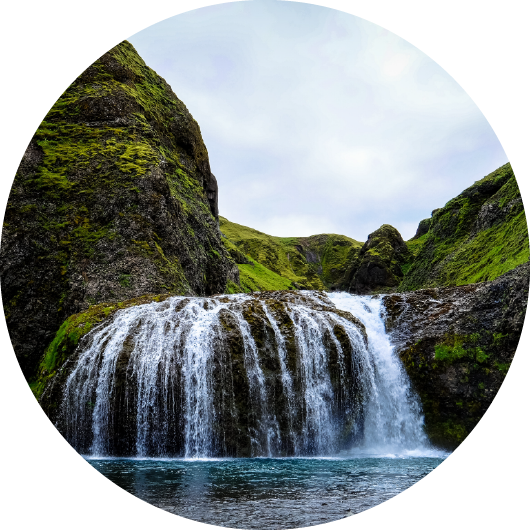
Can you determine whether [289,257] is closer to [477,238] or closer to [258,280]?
[258,280]

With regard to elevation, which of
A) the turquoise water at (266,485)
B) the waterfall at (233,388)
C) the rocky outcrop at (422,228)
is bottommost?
the turquoise water at (266,485)

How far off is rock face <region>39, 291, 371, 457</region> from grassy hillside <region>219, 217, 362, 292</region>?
1407 inches

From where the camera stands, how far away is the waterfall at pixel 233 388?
15156 mm

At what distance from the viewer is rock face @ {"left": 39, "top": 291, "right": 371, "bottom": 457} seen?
49.7 ft

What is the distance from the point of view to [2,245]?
23.3 metres

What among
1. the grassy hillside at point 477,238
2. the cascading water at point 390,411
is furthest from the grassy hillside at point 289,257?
the cascading water at point 390,411

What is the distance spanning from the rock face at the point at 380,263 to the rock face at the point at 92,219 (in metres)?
46.1

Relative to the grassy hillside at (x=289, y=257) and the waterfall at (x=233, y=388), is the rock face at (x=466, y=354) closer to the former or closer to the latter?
the waterfall at (x=233, y=388)

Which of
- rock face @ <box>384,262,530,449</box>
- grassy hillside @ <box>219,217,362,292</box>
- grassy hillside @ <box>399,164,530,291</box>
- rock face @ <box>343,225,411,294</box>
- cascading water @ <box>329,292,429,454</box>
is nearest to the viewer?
rock face @ <box>384,262,530,449</box>

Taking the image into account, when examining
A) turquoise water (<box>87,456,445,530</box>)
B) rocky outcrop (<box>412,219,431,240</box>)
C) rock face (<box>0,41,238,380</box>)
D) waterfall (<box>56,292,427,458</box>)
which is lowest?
turquoise water (<box>87,456,445,530</box>)

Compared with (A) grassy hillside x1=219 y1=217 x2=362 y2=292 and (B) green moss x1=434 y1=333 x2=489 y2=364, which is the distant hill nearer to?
(A) grassy hillside x1=219 y1=217 x2=362 y2=292

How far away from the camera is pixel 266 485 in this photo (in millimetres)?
10469

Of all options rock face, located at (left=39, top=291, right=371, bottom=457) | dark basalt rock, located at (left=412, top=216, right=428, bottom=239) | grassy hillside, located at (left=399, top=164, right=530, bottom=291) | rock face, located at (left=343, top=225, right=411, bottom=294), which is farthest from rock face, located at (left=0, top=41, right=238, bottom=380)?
dark basalt rock, located at (left=412, top=216, right=428, bottom=239)

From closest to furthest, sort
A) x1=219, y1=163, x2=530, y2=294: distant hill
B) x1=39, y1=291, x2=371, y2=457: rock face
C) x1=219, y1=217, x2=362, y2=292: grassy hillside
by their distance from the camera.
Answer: x1=39, y1=291, x2=371, y2=457: rock face < x1=219, y1=163, x2=530, y2=294: distant hill < x1=219, y1=217, x2=362, y2=292: grassy hillside
